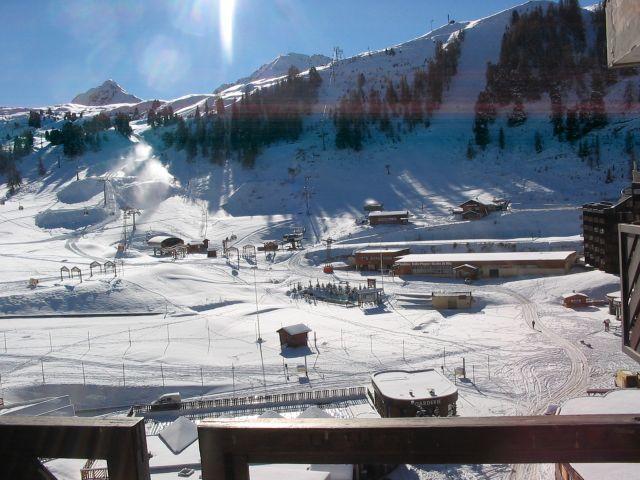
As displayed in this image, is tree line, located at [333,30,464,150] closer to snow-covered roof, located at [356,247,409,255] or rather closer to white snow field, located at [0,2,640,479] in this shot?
white snow field, located at [0,2,640,479]

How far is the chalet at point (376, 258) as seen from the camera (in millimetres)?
39812

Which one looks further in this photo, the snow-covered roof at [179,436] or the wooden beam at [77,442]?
the snow-covered roof at [179,436]

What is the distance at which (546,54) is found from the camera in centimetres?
7644

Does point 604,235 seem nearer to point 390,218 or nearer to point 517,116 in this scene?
point 390,218

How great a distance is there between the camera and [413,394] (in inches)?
584

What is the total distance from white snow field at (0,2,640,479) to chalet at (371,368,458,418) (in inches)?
30.0

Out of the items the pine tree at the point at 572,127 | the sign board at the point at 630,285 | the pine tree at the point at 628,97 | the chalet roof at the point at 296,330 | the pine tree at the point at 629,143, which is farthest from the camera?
the pine tree at the point at 628,97

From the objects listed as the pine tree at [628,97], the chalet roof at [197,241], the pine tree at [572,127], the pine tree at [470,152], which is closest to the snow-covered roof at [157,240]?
the chalet roof at [197,241]

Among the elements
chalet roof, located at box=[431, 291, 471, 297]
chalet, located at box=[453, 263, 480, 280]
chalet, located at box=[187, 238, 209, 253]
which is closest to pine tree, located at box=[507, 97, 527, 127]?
chalet, located at box=[453, 263, 480, 280]

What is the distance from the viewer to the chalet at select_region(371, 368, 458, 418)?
47.0 feet

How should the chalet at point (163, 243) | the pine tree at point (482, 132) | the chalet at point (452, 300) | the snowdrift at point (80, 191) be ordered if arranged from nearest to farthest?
the chalet at point (452, 300) → the chalet at point (163, 243) → the snowdrift at point (80, 191) → the pine tree at point (482, 132)

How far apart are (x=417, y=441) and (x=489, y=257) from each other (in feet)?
119

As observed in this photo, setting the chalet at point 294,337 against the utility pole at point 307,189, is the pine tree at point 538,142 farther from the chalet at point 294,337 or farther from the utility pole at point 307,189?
the chalet at point 294,337

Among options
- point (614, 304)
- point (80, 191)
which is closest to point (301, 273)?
point (614, 304)
